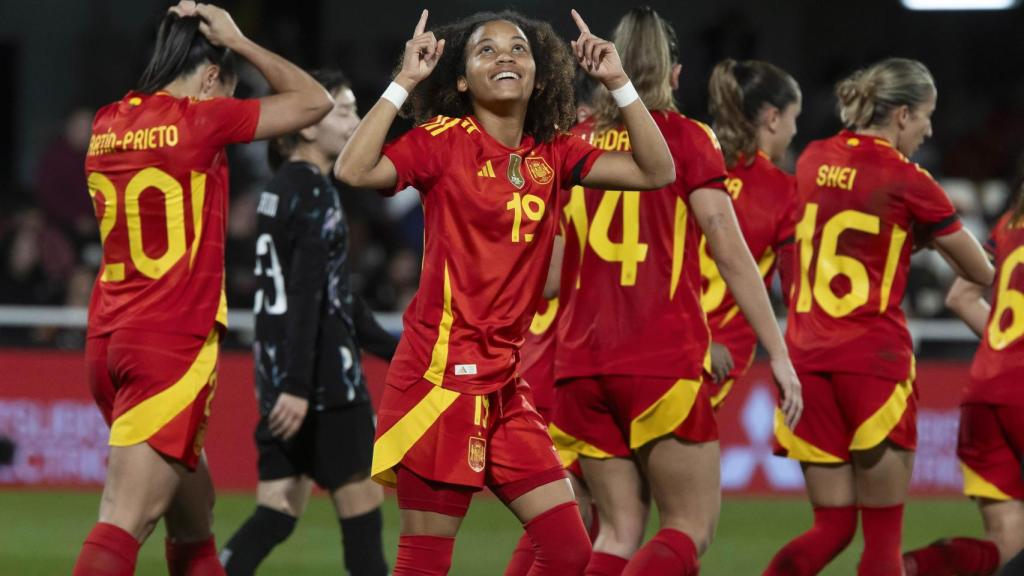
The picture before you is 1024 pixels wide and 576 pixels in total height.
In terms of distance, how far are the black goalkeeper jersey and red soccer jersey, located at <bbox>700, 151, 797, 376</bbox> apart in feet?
4.90

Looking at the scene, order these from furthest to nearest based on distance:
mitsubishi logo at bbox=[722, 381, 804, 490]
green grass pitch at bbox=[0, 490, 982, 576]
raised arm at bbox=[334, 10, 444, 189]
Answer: mitsubishi logo at bbox=[722, 381, 804, 490] → green grass pitch at bbox=[0, 490, 982, 576] → raised arm at bbox=[334, 10, 444, 189]

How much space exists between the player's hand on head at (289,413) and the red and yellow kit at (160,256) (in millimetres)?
890

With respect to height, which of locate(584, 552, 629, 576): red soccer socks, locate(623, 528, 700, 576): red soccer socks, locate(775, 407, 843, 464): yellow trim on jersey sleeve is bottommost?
locate(584, 552, 629, 576): red soccer socks

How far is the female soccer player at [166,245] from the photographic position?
5.00m

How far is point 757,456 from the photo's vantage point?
11703 millimetres

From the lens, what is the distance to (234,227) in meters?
13.2

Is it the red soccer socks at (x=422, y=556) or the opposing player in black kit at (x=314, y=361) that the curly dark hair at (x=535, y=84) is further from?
the opposing player in black kit at (x=314, y=361)

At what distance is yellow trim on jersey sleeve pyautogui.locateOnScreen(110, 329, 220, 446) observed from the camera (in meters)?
4.98

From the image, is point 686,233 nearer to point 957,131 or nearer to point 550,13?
point 550,13

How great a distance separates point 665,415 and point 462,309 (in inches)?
43.9

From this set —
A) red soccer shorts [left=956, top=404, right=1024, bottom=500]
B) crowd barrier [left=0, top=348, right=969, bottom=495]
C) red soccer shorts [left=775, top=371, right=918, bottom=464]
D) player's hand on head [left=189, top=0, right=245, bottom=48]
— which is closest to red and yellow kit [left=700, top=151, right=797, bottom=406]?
red soccer shorts [left=775, top=371, right=918, bottom=464]

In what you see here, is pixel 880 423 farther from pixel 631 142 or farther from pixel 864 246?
pixel 631 142

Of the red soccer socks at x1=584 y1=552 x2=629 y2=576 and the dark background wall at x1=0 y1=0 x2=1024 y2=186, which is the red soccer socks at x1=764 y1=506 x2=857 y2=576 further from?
the dark background wall at x1=0 y1=0 x2=1024 y2=186

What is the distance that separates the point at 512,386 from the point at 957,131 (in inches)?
523
